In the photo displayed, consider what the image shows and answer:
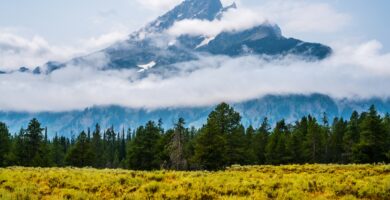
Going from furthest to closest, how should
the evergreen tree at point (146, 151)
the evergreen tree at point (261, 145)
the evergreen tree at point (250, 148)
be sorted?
the evergreen tree at point (261, 145) < the evergreen tree at point (250, 148) < the evergreen tree at point (146, 151)

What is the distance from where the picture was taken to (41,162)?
87.7m

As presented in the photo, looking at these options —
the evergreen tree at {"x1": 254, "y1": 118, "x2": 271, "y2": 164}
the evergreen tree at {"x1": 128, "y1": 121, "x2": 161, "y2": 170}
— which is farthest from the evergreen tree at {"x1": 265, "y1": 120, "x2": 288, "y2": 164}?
the evergreen tree at {"x1": 128, "y1": 121, "x2": 161, "y2": 170}

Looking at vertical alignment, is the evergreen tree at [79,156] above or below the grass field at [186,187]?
above

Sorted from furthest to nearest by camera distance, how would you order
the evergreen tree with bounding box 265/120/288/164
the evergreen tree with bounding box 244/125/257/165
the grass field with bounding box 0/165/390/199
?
the evergreen tree with bounding box 265/120/288/164 < the evergreen tree with bounding box 244/125/257/165 < the grass field with bounding box 0/165/390/199

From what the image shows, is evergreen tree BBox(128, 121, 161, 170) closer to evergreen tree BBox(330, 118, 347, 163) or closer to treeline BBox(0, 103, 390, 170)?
treeline BBox(0, 103, 390, 170)

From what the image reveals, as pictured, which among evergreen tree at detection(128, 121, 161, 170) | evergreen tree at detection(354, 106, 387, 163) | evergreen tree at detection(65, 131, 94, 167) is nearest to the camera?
evergreen tree at detection(354, 106, 387, 163)

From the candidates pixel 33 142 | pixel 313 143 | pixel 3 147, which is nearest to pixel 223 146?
pixel 313 143

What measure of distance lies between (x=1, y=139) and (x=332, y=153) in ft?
242

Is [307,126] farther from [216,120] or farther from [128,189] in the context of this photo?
[128,189]

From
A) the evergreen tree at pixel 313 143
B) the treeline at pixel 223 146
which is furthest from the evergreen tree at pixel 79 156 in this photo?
the evergreen tree at pixel 313 143

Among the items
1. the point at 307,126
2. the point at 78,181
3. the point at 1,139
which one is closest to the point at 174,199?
the point at 78,181

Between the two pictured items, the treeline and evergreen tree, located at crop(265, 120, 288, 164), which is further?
evergreen tree, located at crop(265, 120, 288, 164)

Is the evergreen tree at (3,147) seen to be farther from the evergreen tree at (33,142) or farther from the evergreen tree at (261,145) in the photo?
the evergreen tree at (261,145)

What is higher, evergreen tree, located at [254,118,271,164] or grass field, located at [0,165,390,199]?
evergreen tree, located at [254,118,271,164]
